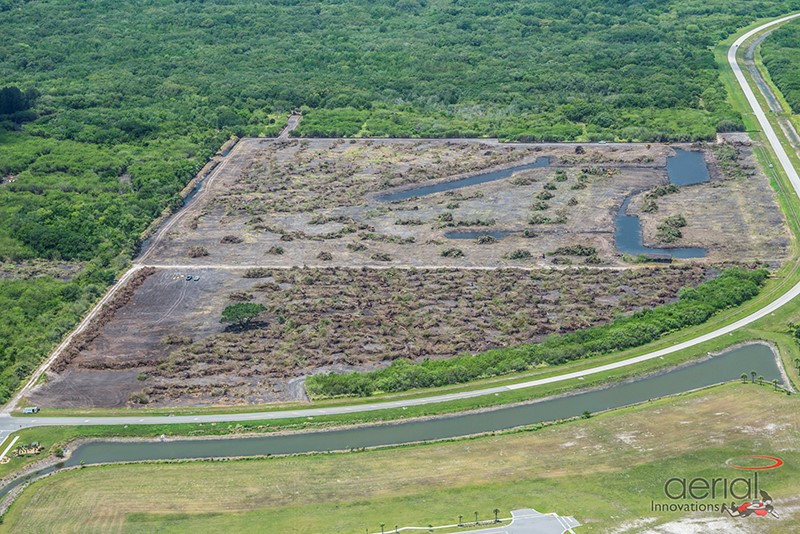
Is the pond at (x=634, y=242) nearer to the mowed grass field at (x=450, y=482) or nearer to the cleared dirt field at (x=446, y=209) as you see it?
the cleared dirt field at (x=446, y=209)

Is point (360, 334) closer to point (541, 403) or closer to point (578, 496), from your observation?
point (541, 403)

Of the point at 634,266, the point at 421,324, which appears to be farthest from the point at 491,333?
the point at 634,266

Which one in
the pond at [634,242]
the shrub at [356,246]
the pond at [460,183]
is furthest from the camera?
the pond at [460,183]
